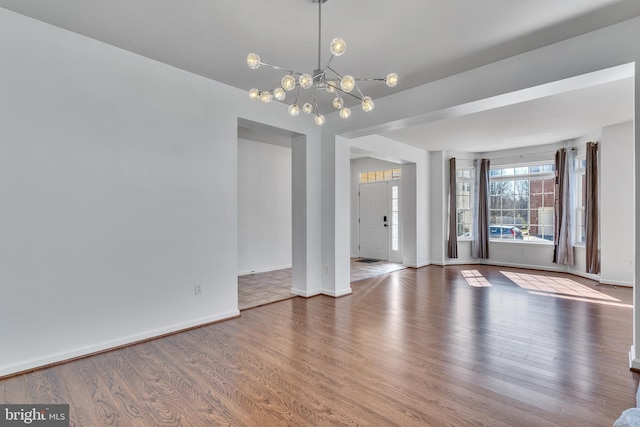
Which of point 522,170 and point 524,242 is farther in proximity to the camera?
point 522,170

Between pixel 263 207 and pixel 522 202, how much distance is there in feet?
19.5

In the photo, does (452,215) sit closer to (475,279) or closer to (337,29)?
(475,279)

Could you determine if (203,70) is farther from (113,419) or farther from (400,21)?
(113,419)

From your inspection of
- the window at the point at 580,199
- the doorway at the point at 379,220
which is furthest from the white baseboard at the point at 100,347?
the window at the point at 580,199

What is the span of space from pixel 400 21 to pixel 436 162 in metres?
5.59

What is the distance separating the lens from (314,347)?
2943mm

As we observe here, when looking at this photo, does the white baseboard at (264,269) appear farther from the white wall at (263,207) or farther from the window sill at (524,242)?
the window sill at (524,242)

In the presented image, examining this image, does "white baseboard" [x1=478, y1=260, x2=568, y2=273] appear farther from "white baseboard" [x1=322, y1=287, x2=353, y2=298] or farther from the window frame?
"white baseboard" [x1=322, y1=287, x2=353, y2=298]

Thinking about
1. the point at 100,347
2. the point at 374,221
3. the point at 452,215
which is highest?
the point at 452,215

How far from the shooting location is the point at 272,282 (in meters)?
5.67

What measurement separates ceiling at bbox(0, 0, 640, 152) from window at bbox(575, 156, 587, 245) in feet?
9.95

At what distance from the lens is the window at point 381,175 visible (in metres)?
8.02

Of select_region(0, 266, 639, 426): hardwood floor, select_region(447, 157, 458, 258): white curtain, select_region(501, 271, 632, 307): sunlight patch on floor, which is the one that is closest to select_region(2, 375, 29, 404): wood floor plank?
select_region(0, 266, 639, 426): hardwood floor

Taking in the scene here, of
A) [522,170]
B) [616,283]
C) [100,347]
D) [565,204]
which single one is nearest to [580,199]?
[565,204]
